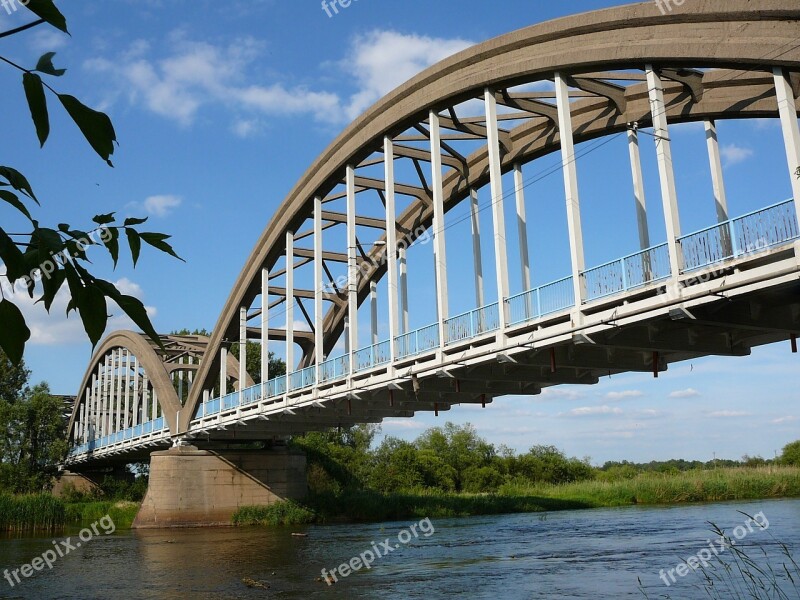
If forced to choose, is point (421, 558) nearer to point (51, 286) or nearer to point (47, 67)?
point (51, 286)

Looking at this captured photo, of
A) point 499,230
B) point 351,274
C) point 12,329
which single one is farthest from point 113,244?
point 351,274

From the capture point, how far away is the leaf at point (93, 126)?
1725 mm

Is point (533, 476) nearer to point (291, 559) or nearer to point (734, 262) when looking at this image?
point (291, 559)

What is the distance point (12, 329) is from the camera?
1674 mm

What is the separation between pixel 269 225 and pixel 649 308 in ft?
83.2

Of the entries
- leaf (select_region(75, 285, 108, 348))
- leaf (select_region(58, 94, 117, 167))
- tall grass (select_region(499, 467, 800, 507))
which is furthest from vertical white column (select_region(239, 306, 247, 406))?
leaf (select_region(58, 94, 117, 167))

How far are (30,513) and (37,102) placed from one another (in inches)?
1846

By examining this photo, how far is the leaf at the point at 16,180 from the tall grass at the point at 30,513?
1793 inches

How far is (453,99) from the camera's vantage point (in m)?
26.2

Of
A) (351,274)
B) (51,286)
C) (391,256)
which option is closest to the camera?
(51,286)

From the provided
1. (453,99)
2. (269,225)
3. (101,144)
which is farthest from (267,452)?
(101,144)

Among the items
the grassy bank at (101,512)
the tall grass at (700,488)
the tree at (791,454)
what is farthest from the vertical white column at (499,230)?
the tree at (791,454)

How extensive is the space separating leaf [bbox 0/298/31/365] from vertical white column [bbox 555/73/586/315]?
55.5 ft

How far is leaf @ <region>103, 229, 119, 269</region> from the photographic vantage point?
194 cm
